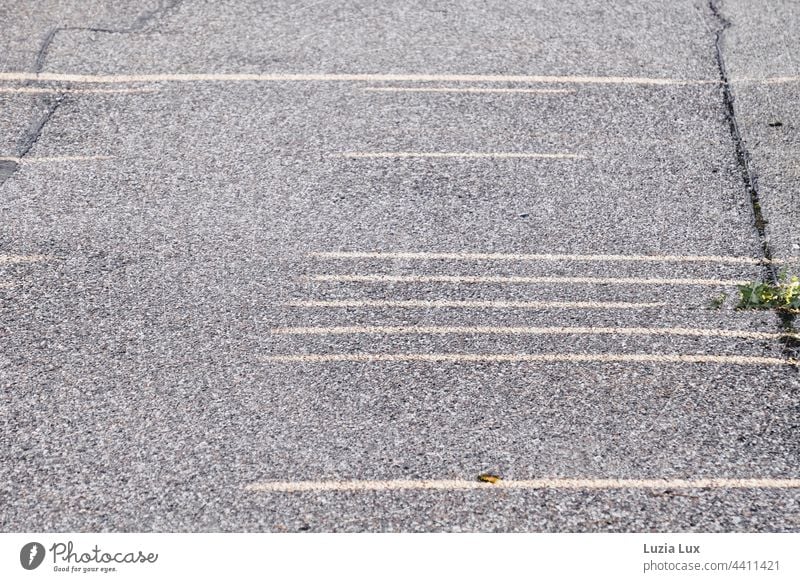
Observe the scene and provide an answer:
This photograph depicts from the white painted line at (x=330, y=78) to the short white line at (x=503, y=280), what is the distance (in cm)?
260

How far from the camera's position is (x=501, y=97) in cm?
715

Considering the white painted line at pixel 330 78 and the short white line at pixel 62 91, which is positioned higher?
the white painted line at pixel 330 78

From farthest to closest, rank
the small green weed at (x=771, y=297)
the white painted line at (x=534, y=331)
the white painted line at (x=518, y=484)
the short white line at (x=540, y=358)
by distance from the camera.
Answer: the small green weed at (x=771, y=297) < the white painted line at (x=534, y=331) < the short white line at (x=540, y=358) < the white painted line at (x=518, y=484)

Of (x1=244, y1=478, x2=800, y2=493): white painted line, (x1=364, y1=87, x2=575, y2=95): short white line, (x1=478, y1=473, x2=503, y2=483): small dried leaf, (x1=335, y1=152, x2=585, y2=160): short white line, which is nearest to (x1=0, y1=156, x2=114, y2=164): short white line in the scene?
(x1=335, y1=152, x2=585, y2=160): short white line

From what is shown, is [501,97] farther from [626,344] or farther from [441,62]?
[626,344]

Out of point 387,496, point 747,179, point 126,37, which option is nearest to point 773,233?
point 747,179


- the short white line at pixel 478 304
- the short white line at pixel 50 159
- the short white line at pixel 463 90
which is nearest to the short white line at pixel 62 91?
the short white line at pixel 50 159

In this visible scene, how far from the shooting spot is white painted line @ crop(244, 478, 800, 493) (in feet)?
13.0

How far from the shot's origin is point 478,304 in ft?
16.5

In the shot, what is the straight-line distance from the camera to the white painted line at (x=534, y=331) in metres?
4.82

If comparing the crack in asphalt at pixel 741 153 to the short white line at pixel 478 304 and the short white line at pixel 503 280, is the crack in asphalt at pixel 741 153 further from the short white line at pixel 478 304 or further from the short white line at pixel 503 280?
the short white line at pixel 478 304
